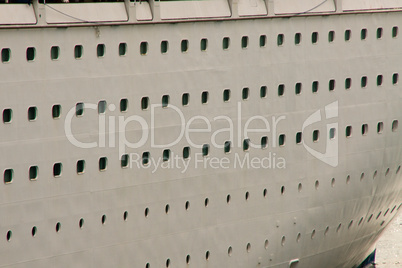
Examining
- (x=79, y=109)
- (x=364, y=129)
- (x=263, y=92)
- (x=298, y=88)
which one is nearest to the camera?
(x=79, y=109)

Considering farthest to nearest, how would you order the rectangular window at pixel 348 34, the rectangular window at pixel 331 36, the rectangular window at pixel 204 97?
the rectangular window at pixel 348 34 < the rectangular window at pixel 331 36 < the rectangular window at pixel 204 97

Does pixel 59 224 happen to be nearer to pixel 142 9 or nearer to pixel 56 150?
pixel 56 150

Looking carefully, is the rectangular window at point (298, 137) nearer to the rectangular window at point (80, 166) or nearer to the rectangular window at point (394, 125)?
the rectangular window at point (394, 125)

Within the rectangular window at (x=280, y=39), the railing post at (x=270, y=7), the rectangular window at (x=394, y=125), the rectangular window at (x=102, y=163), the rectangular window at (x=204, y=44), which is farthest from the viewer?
the rectangular window at (x=394, y=125)

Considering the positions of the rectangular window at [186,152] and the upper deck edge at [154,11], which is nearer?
the upper deck edge at [154,11]

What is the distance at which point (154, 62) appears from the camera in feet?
52.9

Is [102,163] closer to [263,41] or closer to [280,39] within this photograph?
[263,41]

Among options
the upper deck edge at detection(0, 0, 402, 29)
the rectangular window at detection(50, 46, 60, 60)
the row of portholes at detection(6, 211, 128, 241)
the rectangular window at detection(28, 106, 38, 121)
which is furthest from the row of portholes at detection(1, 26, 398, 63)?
the row of portholes at detection(6, 211, 128, 241)

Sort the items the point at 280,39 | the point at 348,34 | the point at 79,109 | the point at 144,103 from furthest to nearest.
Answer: the point at 348,34 < the point at 280,39 < the point at 144,103 < the point at 79,109

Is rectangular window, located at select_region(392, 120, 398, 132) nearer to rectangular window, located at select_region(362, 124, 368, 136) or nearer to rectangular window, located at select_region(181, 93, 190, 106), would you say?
rectangular window, located at select_region(362, 124, 368, 136)

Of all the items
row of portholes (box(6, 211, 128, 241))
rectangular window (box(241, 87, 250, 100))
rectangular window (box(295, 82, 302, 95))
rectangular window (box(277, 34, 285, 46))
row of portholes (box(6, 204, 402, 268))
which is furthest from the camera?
rectangular window (box(295, 82, 302, 95))

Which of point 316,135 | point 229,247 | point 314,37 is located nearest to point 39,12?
point 229,247

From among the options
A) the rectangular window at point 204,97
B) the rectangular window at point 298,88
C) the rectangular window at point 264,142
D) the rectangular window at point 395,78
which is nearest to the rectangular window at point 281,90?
the rectangular window at point 298,88

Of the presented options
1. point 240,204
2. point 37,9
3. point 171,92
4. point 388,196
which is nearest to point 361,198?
point 388,196
